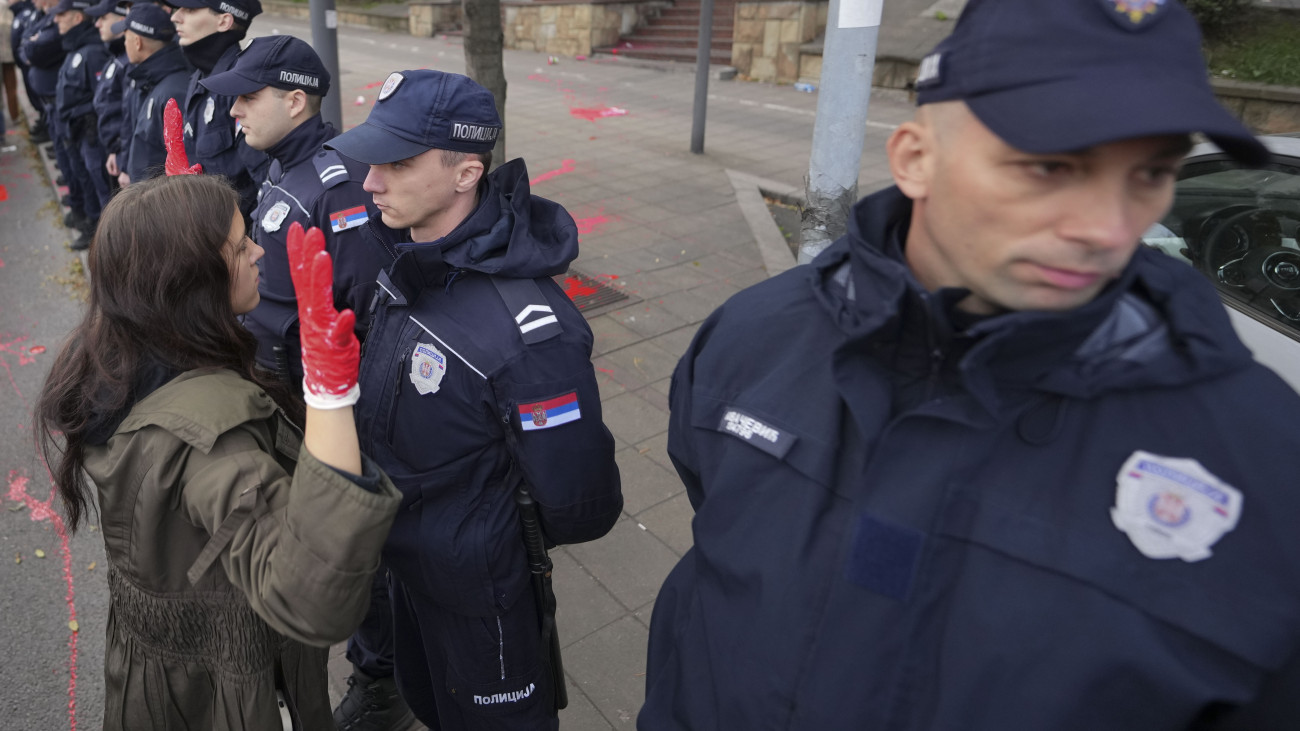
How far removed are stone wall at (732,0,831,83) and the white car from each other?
36.8 feet

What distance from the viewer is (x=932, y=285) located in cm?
128

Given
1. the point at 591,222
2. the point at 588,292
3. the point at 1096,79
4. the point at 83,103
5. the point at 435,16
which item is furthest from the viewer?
the point at 435,16

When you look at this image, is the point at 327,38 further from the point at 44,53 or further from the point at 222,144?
the point at 44,53

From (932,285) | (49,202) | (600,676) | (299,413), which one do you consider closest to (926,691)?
(932,285)

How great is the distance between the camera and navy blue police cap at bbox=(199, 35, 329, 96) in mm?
3732

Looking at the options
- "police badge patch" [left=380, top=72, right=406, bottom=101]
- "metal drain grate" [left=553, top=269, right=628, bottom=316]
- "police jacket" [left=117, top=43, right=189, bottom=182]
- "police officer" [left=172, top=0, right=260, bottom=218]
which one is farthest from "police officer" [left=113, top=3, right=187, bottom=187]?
"police badge patch" [left=380, top=72, right=406, bottom=101]

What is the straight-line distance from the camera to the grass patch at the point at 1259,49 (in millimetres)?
9359

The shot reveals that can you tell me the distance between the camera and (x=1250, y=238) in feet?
10.4

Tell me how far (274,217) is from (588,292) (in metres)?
2.95

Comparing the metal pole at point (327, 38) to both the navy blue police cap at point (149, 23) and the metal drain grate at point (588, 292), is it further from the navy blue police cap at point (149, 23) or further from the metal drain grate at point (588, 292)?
the metal drain grate at point (588, 292)

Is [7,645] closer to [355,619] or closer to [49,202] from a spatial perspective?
[355,619]

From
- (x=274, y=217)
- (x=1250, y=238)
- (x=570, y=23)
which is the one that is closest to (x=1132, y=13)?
(x=1250, y=238)

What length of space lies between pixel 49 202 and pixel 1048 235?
10.8m

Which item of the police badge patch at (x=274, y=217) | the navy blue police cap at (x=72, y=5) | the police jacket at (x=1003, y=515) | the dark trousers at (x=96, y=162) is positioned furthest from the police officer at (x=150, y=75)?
the police jacket at (x=1003, y=515)
